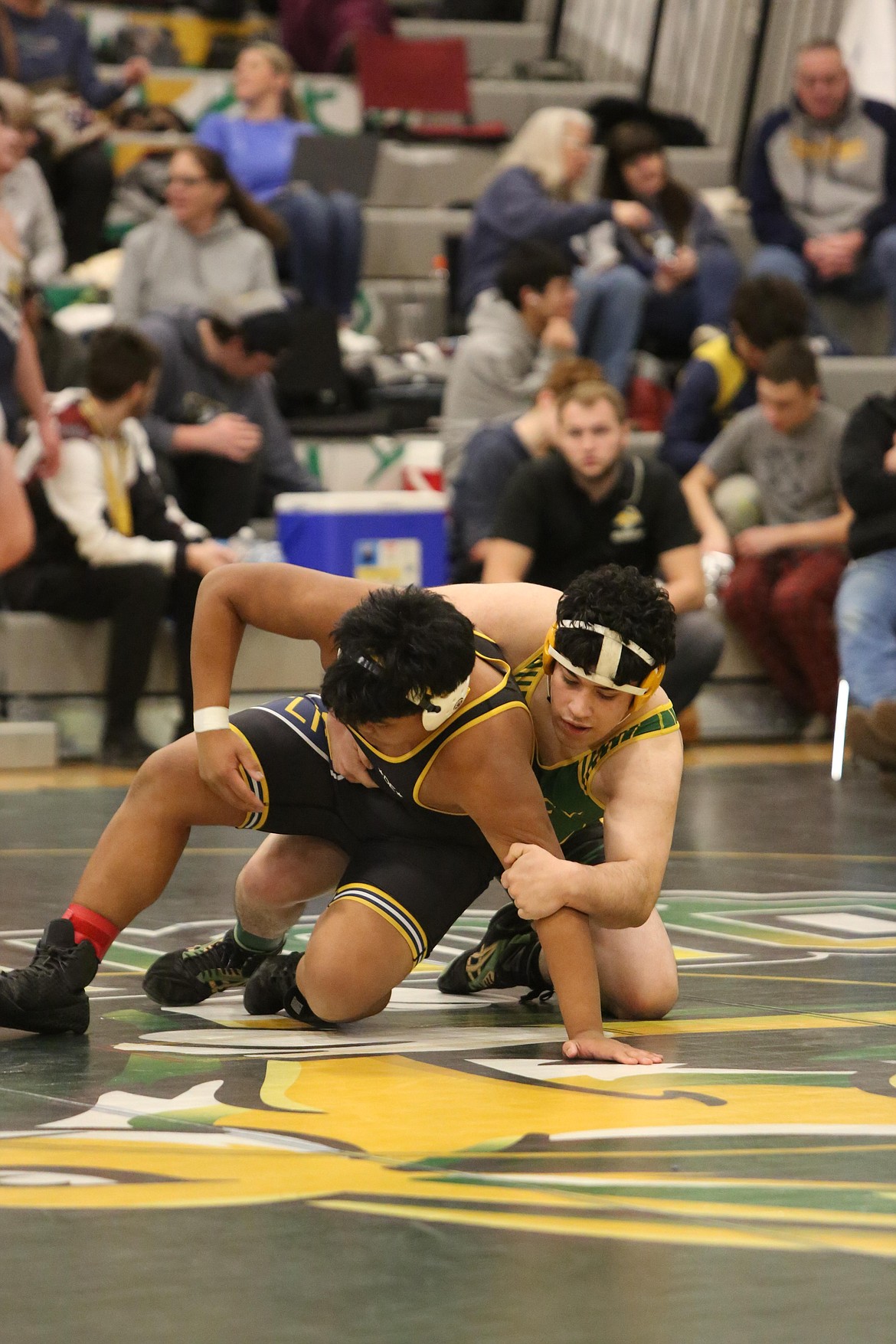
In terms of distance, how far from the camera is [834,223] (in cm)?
843

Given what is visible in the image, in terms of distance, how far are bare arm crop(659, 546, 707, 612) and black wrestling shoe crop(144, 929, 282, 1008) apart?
9.22ft

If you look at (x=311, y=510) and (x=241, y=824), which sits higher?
(x=241, y=824)

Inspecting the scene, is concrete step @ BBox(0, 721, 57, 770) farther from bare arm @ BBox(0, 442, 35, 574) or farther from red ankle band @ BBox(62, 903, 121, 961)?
red ankle band @ BBox(62, 903, 121, 961)

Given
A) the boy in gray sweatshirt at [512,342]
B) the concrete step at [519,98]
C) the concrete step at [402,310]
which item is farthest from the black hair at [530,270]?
the concrete step at [519,98]

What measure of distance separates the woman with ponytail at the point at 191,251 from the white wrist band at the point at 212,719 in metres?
4.43

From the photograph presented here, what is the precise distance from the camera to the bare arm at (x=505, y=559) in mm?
5684

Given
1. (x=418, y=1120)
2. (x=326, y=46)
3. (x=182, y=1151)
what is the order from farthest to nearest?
(x=326, y=46)
(x=418, y=1120)
(x=182, y=1151)

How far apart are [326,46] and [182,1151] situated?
8995 millimetres

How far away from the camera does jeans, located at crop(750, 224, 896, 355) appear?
26.7 feet

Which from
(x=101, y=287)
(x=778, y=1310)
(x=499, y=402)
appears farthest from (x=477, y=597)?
(x=101, y=287)

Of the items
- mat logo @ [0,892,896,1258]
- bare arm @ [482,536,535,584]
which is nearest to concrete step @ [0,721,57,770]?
bare arm @ [482,536,535,584]

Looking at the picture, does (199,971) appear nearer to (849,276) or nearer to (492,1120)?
(492,1120)

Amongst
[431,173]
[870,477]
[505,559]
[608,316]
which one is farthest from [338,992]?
[431,173]

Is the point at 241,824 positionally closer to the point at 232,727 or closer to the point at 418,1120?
the point at 232,727
